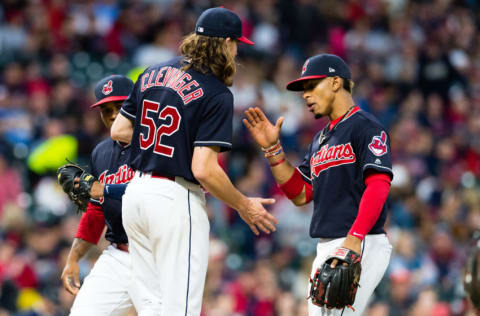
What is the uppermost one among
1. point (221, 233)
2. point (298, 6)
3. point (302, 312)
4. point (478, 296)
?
point (298, 6)

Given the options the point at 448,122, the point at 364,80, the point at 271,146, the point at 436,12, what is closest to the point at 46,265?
the point at 271,146

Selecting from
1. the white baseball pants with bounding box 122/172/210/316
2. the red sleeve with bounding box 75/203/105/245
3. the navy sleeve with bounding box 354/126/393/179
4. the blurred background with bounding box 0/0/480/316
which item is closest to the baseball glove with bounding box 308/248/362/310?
the navy sleeve with bounding box 354/126/393/179

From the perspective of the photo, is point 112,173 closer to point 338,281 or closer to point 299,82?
point 299,82

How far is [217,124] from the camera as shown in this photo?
4203 millimetres

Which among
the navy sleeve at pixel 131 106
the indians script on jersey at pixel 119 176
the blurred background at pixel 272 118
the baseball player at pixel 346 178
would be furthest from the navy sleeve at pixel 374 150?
the blurred background at pixel 272 118

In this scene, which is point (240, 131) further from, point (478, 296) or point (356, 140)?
point (478, 296)

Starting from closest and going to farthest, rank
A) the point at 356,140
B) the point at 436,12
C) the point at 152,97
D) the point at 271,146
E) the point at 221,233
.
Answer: the point at 152,97 < the point at 356,140 < the point at 271,146 < the point at 221,233 < the point at 436,12

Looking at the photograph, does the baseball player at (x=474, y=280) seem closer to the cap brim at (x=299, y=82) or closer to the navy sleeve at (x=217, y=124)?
the navy sleeve at (x=217, y=124)

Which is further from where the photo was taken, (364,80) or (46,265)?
(364,80)

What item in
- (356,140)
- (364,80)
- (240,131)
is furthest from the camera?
(364,80)

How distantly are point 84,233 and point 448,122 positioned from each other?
29.7 ft

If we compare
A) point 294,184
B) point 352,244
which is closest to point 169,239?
point 352,244

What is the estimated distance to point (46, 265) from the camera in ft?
28.3

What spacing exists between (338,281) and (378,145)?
0.84 m
